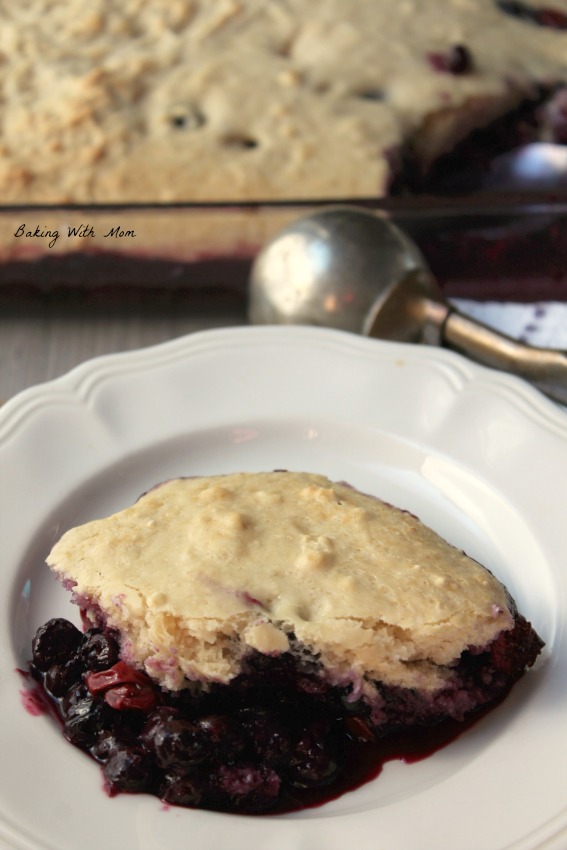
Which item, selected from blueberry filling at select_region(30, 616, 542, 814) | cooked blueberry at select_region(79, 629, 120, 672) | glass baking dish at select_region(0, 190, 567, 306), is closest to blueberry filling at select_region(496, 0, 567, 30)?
glass baking dish at select_region(0, 190, 567, 306)

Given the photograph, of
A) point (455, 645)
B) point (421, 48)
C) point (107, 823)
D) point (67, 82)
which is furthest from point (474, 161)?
point (107, 823)

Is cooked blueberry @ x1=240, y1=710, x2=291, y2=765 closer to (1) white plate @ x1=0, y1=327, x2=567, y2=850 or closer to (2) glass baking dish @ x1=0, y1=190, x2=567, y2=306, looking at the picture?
(1) white plate @ x1=0, y1=327, x2=567, y2=850

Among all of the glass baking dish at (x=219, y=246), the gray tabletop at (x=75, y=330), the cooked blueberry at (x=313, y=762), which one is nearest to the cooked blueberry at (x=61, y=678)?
the cooked blueberry at (x=313, y=762)

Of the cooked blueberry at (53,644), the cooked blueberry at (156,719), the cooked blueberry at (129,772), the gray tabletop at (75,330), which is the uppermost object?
the cooked blueberry at (156,719)

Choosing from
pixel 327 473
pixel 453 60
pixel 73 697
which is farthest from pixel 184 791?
→ pixel 453 60

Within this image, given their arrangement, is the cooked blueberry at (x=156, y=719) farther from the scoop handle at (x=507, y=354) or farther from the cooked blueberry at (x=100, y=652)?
the scoop handle at (x=507, y=354)

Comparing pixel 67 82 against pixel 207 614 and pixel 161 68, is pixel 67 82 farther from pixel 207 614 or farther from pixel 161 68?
pixel 207 614

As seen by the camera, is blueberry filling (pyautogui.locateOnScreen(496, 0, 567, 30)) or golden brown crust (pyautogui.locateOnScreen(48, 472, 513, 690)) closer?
golden brown crust (pyautogui.locateOnScreen(48, 472, 513, 690))

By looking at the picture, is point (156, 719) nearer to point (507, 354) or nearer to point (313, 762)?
point (313, 762)
